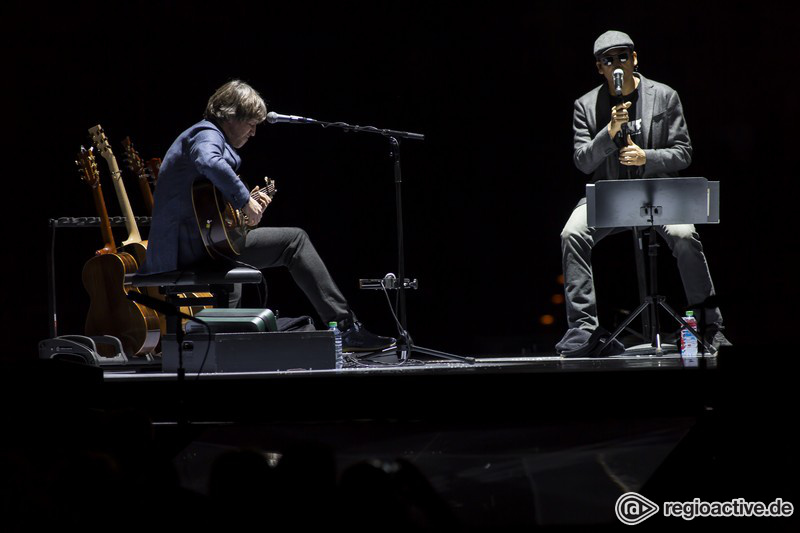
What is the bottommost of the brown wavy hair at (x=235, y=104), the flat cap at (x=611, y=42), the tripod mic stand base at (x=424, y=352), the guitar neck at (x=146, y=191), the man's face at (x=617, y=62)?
the tripod mic stand base at (x=424, y=352)

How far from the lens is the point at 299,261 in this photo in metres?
4.11

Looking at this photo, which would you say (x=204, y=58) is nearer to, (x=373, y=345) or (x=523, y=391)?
(x=373, y=345)

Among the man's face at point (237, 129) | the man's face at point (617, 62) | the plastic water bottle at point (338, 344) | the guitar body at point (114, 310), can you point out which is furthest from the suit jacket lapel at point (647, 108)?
the guitar body at point (114, 310)

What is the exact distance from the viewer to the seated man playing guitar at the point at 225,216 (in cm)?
374

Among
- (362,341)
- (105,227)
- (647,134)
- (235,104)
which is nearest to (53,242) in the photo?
(105,227)

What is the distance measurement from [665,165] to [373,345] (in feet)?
5.24

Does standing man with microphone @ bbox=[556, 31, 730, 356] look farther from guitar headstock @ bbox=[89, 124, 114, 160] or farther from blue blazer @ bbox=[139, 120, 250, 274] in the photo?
guitar headstock @ bbox=[89, 124, 114, 160]

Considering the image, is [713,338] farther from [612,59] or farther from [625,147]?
[612,59]

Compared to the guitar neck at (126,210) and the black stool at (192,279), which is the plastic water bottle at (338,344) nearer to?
the black stool at (192,279)

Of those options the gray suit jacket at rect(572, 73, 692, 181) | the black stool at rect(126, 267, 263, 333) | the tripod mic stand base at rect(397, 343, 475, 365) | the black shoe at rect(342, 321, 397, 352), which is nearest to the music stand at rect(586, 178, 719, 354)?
the gray suit jacket at rect(572, 73, 692, 181)

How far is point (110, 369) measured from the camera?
12.8ft

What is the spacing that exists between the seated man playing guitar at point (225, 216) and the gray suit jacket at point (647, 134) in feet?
4.36

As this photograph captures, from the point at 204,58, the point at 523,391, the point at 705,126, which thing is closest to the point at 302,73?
the point at 204,58

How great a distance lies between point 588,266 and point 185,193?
1.87 metres
